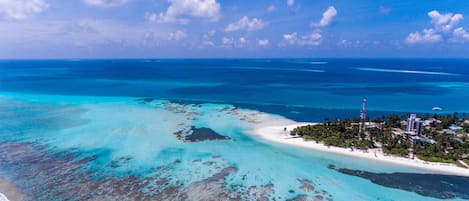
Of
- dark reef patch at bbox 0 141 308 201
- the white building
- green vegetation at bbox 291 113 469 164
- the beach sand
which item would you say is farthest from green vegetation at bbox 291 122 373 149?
the beach sand

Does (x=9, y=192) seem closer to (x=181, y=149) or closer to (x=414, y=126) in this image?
(x=181, y=149)

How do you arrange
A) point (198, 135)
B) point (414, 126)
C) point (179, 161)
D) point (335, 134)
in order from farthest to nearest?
point (198, 135), point (335, 134), point (414, 126), point (179, 161)

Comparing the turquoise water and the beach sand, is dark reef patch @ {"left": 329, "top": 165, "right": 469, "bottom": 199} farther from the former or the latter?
the beach sand

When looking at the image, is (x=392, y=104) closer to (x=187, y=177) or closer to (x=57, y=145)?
(x=187, y=177)

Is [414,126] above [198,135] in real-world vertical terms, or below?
above

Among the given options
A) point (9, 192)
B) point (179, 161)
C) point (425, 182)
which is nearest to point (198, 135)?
point (179, 161)

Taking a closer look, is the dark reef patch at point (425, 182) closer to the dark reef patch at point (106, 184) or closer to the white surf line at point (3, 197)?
the dark reef patch at point (106, 184)
